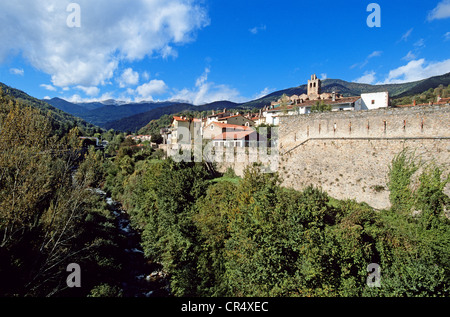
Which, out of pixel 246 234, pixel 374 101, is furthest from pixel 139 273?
pixel 374 101

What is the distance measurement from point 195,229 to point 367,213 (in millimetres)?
11373

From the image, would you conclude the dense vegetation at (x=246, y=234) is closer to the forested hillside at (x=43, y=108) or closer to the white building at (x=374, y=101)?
the forested hillside at (x=43, y=108)

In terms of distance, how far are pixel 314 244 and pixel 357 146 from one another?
838 cm

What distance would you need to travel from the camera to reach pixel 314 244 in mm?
10438

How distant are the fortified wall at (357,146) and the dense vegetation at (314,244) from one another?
809mm

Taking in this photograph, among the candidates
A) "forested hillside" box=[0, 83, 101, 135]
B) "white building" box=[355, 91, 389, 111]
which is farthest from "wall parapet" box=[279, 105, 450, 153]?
"white building" box=[355, 91, 389, 111]

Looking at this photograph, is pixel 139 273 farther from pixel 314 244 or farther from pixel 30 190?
pixel 314 244

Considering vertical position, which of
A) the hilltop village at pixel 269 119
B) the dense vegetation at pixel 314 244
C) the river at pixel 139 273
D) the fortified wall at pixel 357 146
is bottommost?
the river at pixel 139 273

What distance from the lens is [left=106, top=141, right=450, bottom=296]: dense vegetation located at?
9750mm

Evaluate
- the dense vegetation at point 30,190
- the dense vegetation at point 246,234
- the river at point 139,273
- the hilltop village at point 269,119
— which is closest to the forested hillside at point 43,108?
the dense vegetation at point 30,190

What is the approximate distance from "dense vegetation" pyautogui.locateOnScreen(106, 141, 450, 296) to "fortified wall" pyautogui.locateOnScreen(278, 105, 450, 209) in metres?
0.81

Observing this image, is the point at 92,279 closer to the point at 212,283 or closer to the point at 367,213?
the point at 212,283

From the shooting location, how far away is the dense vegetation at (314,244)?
975cm
